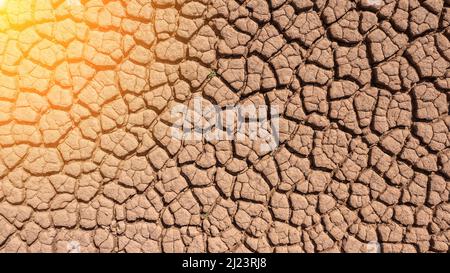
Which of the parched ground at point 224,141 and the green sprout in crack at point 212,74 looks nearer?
the parched ground at point 224,141

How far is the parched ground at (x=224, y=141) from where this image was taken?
10.3 feet

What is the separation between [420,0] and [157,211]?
195cm

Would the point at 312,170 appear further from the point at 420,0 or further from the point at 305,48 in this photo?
the point at 420,0

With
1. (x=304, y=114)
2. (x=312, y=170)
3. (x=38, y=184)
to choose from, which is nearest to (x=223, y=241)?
(x=312, y=170)

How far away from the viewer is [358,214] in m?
3.16

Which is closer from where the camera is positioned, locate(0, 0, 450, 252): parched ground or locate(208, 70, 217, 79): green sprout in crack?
locate(0, 0, 450, 252): parched ground

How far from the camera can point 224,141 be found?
10.6 feet

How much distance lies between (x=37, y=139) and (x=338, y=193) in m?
1.71

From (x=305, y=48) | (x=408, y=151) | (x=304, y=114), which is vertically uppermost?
(x=305, y=48)

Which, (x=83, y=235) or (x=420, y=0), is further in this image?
(x=420, y=0)

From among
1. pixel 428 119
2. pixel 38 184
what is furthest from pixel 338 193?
pixel 38 184

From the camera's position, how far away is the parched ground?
10.3 ft

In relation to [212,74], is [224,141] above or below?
below

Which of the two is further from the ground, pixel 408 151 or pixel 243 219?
pixel 408 151
